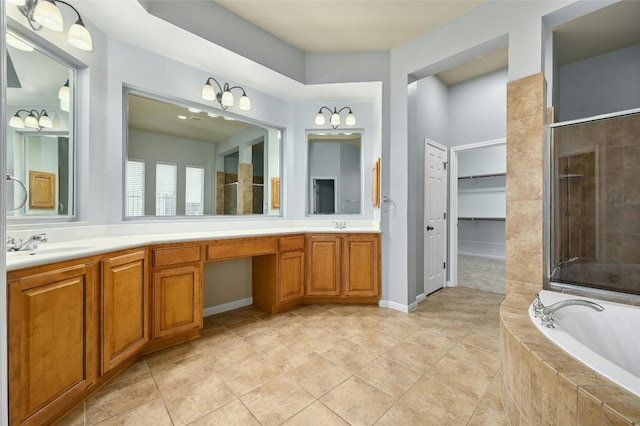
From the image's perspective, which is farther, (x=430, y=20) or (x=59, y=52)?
(x=430, y=20)

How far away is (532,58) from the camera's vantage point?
204cm

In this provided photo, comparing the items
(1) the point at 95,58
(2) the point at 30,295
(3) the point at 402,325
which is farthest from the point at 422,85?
(2) the point at 30,295

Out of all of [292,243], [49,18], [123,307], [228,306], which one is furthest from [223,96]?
[228,306]

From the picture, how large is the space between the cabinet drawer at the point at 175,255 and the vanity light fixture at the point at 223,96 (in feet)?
4.94

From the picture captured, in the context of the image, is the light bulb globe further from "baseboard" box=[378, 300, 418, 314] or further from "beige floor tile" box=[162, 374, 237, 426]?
"baseboard" box=[378, 300, 418, 314]

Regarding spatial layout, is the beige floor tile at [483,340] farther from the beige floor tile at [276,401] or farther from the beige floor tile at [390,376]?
the beige floor tile at [276,401]

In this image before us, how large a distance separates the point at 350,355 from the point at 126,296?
1.64 m

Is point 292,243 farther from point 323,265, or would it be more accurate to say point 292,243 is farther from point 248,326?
point 248,326

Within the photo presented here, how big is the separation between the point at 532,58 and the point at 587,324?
1.92 meters

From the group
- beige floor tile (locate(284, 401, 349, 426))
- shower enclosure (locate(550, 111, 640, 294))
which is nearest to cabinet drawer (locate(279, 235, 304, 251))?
beige floor tile (locate(284, 401, 349, 426))

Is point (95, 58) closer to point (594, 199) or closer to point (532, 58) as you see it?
point (532, 58)

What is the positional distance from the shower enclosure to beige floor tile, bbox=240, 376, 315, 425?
2.03 m

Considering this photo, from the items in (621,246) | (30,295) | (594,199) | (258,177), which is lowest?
(30,295)

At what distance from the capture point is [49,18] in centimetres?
152
